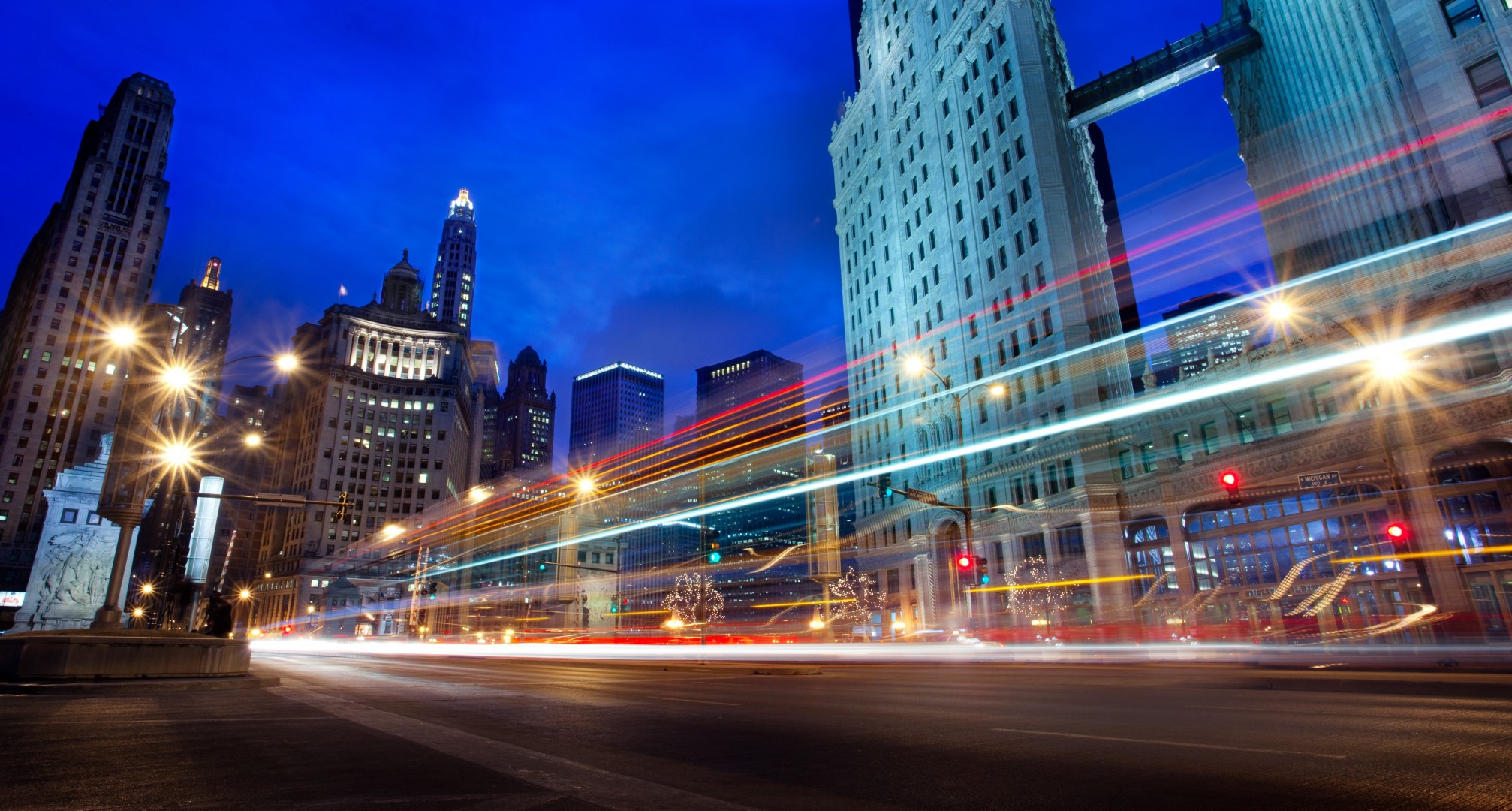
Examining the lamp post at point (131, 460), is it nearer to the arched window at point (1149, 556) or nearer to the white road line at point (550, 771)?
the white road line at point (550, 771)

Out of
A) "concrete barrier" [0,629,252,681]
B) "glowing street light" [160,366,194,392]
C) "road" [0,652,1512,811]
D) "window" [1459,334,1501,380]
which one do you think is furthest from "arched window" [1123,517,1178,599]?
"glowing street light" [160,366,194,392]

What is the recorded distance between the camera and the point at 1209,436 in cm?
3709

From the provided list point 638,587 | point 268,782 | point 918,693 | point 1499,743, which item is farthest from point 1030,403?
point 638,587

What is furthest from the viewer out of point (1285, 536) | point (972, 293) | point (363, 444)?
point (363, 444)

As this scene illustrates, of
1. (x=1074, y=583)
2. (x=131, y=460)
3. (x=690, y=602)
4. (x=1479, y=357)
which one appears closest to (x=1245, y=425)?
(x=1479, y=357)

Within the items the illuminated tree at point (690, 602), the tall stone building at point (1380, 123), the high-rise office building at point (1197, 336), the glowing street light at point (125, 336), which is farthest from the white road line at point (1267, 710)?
the high-rise office building at point (1197, 336)

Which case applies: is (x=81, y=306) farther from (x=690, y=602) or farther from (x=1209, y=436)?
(x=1209, y=436)

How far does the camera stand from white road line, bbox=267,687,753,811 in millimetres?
4829

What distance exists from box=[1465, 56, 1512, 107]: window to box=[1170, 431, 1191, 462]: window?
694 inches

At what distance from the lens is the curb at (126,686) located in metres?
12.9

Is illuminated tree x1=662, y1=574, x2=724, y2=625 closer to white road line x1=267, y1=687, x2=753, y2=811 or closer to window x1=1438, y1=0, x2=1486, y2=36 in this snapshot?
window x1=1438, y1=0, x2=1486, y2=36

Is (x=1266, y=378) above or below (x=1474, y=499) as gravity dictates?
above

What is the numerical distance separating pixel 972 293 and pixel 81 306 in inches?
5130

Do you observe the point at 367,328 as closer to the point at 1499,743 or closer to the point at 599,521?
the point at 599,521
